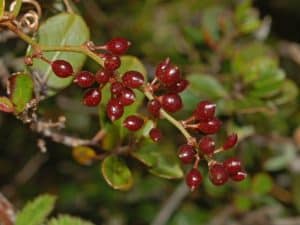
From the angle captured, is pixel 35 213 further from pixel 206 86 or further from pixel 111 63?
pixel 206 86

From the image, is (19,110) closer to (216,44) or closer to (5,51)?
(5,51)

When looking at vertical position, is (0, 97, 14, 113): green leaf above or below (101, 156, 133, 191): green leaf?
above

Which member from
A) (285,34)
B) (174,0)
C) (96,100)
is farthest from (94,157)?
(285,34)

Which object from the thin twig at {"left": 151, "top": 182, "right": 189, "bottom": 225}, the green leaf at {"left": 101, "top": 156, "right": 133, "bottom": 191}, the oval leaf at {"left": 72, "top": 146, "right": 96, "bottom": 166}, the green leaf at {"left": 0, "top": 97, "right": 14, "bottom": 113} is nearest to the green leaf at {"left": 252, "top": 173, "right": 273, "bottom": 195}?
the thin twig at {"left": 151, "top": 182, "right": 189, "bottom": 225}

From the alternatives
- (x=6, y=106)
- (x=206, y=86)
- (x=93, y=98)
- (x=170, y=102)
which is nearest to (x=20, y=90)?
(x=6, y=106)

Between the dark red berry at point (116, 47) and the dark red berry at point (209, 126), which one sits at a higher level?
the dark red berry at point (116, 47)

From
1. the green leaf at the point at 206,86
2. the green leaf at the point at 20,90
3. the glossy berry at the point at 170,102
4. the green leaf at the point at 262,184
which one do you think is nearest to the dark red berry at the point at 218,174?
the glossy berry at the point at 170,102

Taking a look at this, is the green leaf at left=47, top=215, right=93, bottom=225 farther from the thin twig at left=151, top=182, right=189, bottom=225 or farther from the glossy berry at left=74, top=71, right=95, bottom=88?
the thin twig at left=151, top=182, right=189, bottom=225

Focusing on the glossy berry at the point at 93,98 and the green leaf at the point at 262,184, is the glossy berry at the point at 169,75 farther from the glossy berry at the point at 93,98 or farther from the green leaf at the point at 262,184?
the green leaf at the point at 262,184
